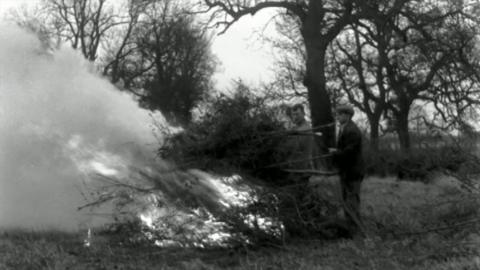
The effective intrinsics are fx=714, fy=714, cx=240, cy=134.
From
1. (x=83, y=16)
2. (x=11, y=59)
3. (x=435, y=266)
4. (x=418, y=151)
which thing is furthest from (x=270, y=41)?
(x=435, y=266)

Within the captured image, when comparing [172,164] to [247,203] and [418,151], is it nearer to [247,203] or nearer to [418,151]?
[247,203]

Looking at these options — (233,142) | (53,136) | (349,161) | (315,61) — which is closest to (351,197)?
(349,161)

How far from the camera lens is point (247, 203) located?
8883 mm

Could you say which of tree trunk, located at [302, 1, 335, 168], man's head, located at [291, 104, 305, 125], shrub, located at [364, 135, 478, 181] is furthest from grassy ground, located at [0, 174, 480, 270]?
tree trunk, located at [302, 1, 335, 168]

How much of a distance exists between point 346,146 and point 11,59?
532 centimetres

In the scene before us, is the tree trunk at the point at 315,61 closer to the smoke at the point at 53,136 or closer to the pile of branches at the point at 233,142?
the smoke at the point at 53,136

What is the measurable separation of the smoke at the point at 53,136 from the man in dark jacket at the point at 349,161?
2698 mm

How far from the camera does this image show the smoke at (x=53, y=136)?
10086 millimetres

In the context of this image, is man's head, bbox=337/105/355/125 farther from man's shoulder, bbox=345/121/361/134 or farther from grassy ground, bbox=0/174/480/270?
grassy ground, bbox=0/174/480/270

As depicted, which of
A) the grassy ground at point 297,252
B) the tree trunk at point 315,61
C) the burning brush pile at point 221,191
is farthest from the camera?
the tree trunk at point 315,61

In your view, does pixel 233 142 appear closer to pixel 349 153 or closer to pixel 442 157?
pixel 349 153

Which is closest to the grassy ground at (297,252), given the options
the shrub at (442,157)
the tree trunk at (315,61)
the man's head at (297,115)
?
the shrub at (442,157)

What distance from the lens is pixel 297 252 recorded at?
27.4 ft

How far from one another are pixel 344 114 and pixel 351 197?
1158 mm
